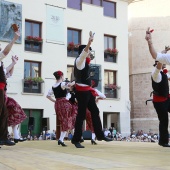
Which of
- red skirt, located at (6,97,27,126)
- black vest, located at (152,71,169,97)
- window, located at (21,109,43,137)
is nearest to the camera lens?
black vest, located at (152,71,169,97)

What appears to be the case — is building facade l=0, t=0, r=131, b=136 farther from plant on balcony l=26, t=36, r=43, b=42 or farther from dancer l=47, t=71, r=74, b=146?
dancer l=47, t=71, r=74, b=146

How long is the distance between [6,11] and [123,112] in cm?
983

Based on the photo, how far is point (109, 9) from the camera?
78.2 feet

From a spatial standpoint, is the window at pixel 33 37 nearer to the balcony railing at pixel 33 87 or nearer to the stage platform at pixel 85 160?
the balcony railing at pixel 33 87

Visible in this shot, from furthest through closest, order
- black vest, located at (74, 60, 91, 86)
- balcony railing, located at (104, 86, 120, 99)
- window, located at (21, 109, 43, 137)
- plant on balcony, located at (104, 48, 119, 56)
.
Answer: plant on balcony, located at (104, 48, 119, 56) < balcony railing, located at (104, 86, 120, 99) < window, located at (21, 109, 43, 137) < black vest, located at (74, 60, 91, 86)

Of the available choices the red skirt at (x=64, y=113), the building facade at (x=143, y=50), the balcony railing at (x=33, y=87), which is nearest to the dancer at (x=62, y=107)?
the red skirt at (x=64, y=113)

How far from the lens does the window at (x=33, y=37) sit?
20.4 m

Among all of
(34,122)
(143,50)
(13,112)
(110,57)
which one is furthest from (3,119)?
(143,50)

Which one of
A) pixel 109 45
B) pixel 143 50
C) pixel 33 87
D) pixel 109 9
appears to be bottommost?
pixel 33 87

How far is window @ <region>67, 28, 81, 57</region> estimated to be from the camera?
22.0 meters

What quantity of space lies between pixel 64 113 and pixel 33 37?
14227 millimetres

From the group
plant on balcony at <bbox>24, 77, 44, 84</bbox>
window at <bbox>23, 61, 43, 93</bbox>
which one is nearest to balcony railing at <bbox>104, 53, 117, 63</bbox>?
window at <bbox>23, 61, 43, 93</bbox>

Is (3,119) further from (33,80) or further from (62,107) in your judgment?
(33,80)

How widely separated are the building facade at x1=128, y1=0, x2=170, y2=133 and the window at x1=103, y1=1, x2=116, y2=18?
2628mm
